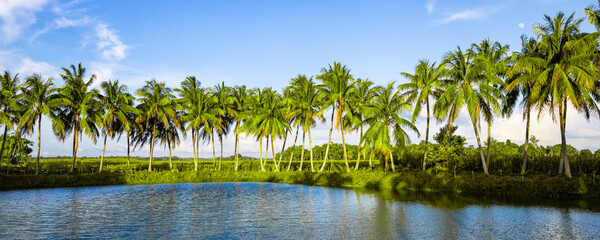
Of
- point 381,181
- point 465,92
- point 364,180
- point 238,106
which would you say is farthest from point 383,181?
point 238,106

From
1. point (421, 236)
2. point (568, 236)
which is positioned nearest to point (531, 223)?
point (568, 236)

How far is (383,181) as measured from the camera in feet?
104

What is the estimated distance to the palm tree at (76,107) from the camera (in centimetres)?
3841

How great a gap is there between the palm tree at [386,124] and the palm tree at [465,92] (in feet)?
14.7

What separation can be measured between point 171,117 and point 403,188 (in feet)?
98.1

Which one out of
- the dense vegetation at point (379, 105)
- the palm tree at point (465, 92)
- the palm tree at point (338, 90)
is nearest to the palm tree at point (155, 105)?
the dense vegetation at point (379, 105)

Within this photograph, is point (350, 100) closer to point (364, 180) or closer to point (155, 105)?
point (364, 180)

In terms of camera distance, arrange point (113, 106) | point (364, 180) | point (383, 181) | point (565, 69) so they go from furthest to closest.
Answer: point (113, 106) < point (364, 180) < point (383, 181) < point (565, 69)

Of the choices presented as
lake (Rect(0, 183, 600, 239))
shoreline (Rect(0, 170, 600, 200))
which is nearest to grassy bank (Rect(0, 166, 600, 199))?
shoreline (Rect(0, 170, 600, 200))

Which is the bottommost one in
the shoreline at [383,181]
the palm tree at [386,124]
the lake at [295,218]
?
the lake at [295,218]

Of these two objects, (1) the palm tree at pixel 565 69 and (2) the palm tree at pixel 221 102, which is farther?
(2) the palm tree at pixel 221 102

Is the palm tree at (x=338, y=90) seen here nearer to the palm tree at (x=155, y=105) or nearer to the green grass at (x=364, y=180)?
the green grass at (x=364, y=180)

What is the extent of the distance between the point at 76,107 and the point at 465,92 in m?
38.7

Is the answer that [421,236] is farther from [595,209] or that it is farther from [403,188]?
[403,188]
